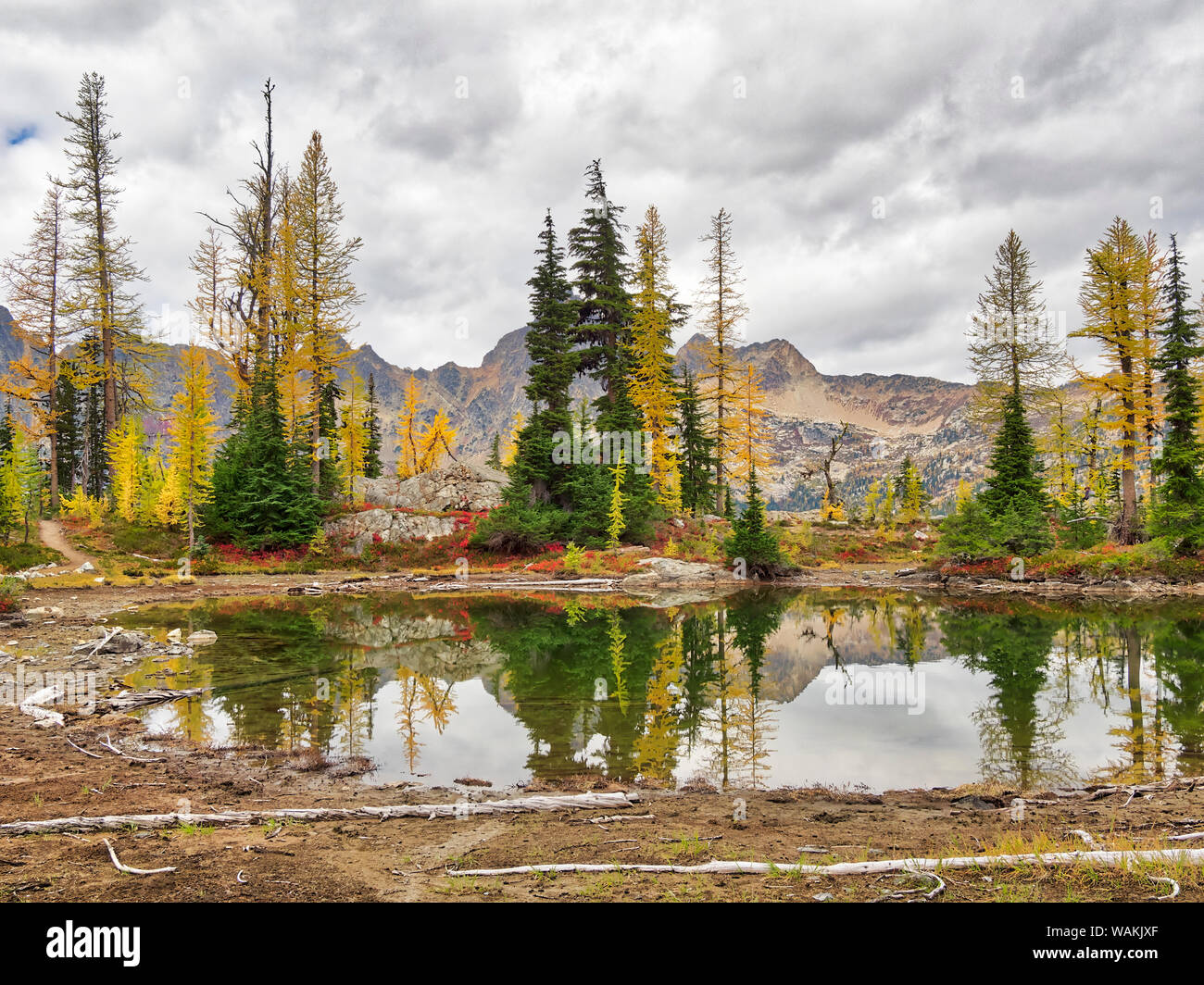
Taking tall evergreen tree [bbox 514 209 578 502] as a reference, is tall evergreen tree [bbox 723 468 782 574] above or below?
below

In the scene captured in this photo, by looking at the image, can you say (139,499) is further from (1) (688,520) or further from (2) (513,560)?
(1) (688,520)

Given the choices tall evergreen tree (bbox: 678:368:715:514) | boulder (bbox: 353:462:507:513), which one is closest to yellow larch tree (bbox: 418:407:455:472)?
boulder (bbox: 353:462:507:513)

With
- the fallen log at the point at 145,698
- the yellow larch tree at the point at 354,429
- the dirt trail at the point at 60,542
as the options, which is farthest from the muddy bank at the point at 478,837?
the yellow larch tree at the point at 354,429

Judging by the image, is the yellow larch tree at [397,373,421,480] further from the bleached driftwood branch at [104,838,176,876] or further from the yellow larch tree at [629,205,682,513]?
the bleached driftwood branch at [104,838,176,876]

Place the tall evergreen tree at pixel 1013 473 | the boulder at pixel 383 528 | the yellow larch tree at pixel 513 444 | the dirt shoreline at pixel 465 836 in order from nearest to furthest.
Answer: the dirt shoreline at pixel 465 836 → the tall evergreen tree at pixel 1013 473 → the boulder at pixel 383 528 → the yellow larch tree at pixel 513 444

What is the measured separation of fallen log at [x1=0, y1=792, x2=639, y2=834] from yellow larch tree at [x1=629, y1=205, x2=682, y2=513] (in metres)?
34.0

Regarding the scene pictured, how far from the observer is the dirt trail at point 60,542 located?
30188 millimetres

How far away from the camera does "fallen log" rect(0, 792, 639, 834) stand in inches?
242

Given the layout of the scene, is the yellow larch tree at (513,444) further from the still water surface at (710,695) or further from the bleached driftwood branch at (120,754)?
the bleached driftwood branch at (120,754)

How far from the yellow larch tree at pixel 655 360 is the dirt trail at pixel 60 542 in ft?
103

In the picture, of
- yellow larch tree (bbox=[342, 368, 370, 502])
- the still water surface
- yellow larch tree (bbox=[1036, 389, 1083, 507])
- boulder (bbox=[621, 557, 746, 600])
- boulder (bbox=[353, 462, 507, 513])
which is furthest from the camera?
yellow larch tree (bbox=[342, 368, 370, 502])

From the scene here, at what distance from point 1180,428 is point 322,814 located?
40204 millimetres

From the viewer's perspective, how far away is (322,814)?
6926mm

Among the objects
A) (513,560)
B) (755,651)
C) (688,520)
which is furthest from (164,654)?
(688,520)
